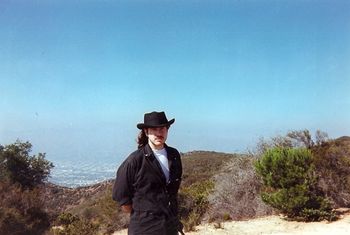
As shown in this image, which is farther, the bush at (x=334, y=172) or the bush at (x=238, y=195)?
the bush at (x=238, y=195)

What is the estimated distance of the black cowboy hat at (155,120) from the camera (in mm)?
3885

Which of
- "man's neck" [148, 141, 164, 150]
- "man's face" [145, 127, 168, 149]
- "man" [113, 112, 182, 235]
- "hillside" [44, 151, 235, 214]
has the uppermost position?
"man's face" [145, 127, 168, 149]

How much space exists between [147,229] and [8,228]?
1574cm

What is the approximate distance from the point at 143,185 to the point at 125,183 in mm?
160

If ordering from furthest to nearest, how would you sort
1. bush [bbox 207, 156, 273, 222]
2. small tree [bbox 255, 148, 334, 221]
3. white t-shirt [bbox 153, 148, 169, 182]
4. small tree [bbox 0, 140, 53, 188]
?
1. small tree [bbox 0, 140, 53, 188]
2. bush [bbox 207, 156, 273, 222]
3. small tree [bbox 255, 148, 334, 221]
4. white t-shirt [bbox 153, 148, 169, 182]

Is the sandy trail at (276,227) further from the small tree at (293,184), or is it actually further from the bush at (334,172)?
the bush at (334,172)

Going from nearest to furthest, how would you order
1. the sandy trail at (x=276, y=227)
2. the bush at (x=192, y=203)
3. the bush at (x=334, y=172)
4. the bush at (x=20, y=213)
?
the sandy trail at (x=276, y=227)
the bush at (x=334, y=172)
the bush at (x=20, y=213)
the bush at (x=192, y=203)

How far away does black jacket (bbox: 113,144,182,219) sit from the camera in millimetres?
3863

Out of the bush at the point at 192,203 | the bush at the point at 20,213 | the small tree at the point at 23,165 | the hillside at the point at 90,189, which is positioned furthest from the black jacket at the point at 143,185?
the hillside at the point at 90,189

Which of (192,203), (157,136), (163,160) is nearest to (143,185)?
(163,160)

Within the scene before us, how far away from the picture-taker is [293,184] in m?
12.4

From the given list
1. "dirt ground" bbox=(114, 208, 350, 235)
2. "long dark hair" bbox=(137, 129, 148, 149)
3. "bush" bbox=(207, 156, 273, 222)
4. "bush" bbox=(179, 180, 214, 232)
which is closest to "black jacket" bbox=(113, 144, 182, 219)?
"long dark hair" bbox=(137, 129, 148, 149)

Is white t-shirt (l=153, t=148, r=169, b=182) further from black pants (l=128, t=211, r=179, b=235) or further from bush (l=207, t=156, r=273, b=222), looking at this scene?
bush (l=207, t=156, r=273, b=222)

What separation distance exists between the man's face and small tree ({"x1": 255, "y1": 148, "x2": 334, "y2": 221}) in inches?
351
